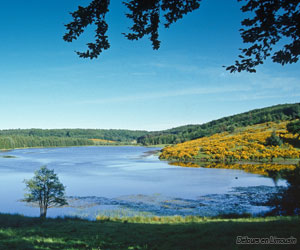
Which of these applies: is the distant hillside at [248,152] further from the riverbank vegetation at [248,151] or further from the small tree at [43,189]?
the small tree at [43,189]

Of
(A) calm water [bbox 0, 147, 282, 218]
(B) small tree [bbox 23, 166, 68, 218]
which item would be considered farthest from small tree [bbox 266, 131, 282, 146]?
(B) small tree [bbox 23, 166, 68, 218]

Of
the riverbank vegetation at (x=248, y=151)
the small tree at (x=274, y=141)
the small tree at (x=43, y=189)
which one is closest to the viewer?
the small tree at (x=43, y=189)

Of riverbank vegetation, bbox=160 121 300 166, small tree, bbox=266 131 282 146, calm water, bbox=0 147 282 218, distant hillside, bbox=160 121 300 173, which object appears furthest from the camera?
small tree, bbox=266 131 282 146

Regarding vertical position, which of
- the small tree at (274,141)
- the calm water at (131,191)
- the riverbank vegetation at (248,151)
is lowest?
the calm water at (131,191)

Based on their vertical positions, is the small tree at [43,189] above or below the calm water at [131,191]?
above

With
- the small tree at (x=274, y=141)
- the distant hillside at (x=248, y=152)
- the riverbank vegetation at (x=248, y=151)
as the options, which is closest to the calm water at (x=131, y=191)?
the distant hillside at (x=248, y=152)

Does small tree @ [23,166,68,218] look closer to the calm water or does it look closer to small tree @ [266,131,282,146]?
the calm water

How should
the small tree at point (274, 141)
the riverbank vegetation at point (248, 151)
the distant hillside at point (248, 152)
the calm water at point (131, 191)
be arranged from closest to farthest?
the calm water at point (131, 191)
the distant hillside at point (248, 152)
the riverbank vegetation at point (248, 151)
the small tree at point (274, 141)

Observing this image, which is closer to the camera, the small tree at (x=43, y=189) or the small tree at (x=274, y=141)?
the small tree at (x=43, y=189)

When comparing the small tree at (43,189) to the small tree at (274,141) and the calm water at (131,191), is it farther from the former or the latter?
the small tree at (274,141)

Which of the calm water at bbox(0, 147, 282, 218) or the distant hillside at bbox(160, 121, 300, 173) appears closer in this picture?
the calm water at bbox(0, 147, 282, 218)

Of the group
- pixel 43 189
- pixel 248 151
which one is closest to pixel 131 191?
pixel 43 189

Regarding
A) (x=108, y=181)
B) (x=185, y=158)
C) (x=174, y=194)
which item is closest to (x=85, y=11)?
(x=174, y=194)

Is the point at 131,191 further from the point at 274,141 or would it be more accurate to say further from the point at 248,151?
the point at 274,141
